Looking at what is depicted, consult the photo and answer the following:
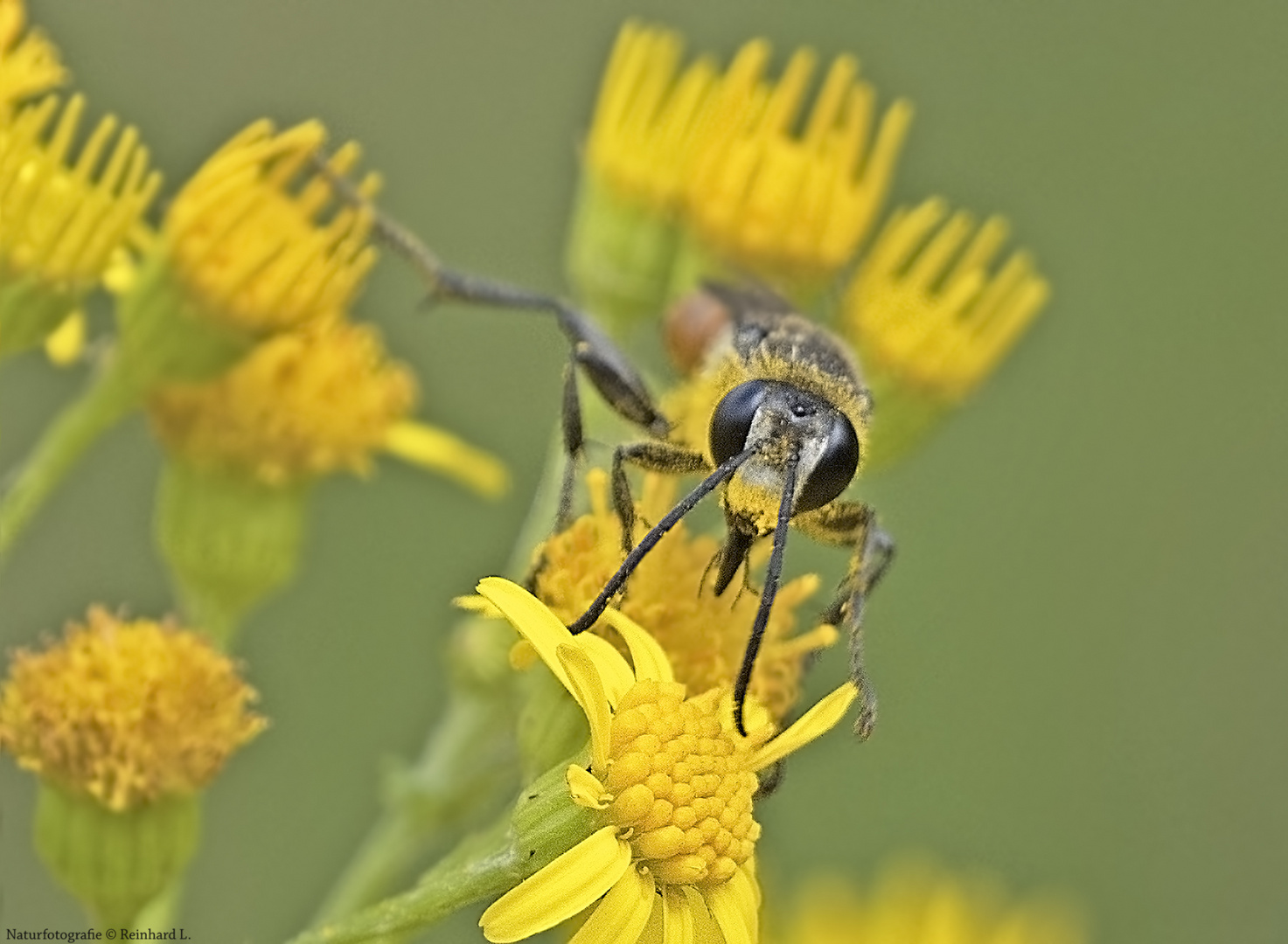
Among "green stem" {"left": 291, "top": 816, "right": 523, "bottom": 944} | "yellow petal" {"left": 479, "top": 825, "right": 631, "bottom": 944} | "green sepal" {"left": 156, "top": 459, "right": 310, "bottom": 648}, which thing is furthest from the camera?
"green sepal" {"left": 156, "top": 459, "right": 310, "bottom": 648}

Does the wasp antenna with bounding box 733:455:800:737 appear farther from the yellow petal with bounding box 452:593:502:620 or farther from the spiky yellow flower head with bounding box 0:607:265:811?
the spiky yellow flower head with bounding box 0:607:265:811

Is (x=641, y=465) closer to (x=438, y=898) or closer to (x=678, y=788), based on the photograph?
(x=678, y=788)

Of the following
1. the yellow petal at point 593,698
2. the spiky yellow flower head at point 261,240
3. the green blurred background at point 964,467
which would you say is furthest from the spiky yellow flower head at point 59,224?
the green blurred background at point 964,467

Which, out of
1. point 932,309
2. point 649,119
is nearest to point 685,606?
point 932,309

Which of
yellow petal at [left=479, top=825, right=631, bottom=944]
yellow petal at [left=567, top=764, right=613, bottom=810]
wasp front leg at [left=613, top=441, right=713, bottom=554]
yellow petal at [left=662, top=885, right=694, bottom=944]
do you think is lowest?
yellow petal at [left=662, top=885, right=694, bottom=944]

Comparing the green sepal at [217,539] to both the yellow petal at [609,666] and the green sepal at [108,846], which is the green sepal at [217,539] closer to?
the green sepal at [108,846]

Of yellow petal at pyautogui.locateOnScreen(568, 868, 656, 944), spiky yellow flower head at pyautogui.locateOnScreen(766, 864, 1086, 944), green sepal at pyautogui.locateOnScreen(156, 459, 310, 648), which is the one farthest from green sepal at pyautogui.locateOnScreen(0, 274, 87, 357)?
spiky yellow flower head at pyautogui.locateOnScreen(766, 864, 1086, 944)

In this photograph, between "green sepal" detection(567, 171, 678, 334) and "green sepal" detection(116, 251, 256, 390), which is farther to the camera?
"green sepal" detection(567, 171, 678, 334)

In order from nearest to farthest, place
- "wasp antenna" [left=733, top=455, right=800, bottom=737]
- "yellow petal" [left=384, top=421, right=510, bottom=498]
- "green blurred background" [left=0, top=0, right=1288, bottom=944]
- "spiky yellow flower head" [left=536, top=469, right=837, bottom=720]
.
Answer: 1. "wasp antenna" [left=733, top=455, right=800, bottom=737]
2. "spiky yellow flower head" [left=536, top=469, right=837, bottom=720]
3. "yellow petal" [left=384, top=421, right=510, bottom=498]
4. "green blurred background" [left=0, top=0, right=1288, bottom=944]
